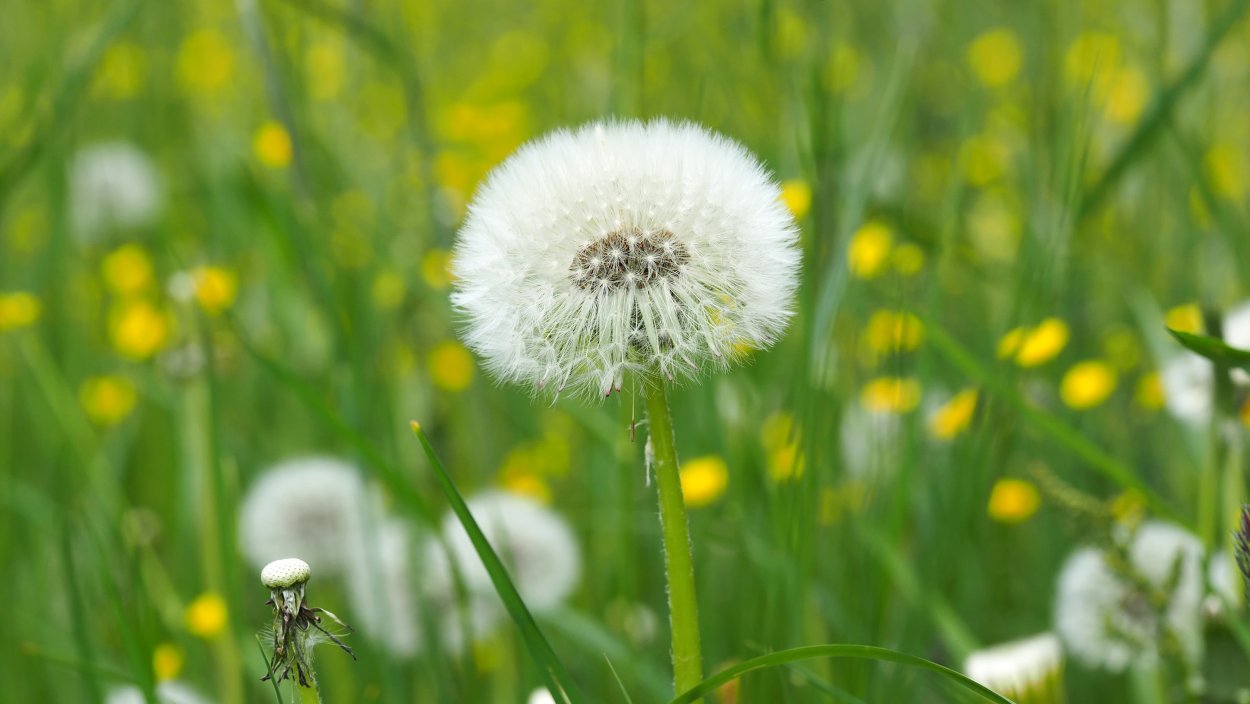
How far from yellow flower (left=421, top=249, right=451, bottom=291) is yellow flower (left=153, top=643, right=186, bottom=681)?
0.83 m

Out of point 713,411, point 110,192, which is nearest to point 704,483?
point 713,411

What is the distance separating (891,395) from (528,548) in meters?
0.84

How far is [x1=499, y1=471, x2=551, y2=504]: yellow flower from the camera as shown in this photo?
266 cm

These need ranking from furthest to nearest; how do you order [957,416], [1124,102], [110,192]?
[110,192]
[1124,102]
[957,416]

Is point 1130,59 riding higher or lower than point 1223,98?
higher

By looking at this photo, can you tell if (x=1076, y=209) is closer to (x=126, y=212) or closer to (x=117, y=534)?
(x=117, y=534)

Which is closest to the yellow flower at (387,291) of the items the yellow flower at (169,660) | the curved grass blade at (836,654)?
the yellow flower at (169,660)

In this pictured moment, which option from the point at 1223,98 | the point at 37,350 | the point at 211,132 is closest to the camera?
the point at 37,350

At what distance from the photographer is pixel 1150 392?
2.30 metres

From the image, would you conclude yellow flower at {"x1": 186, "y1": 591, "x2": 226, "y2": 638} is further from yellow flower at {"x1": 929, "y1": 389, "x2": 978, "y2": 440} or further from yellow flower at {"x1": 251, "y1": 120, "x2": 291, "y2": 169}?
yellow flower at {"x1": 251, "y1": 120, "x2": 291, "y2": 169}

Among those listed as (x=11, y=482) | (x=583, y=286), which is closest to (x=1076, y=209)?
(x=583, y=286)

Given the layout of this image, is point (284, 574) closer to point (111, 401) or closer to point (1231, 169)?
point (111, 401)

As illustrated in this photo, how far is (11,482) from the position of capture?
98.7 inches

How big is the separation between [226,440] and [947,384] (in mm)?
Answer: 1680
